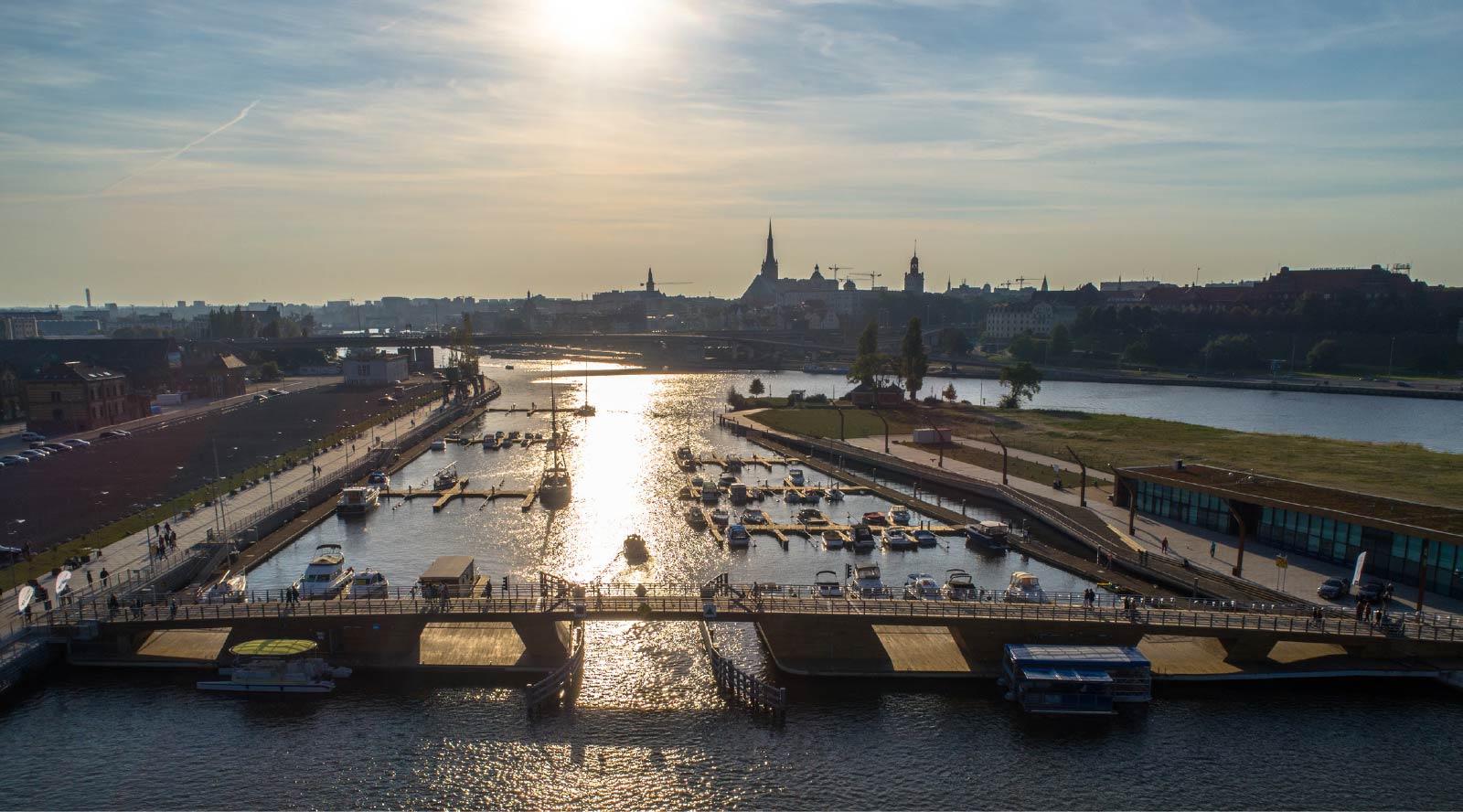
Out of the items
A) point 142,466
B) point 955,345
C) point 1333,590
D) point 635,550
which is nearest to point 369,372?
point 142,466

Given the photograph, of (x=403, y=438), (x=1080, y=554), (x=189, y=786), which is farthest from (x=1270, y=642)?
(x=403, y=438)

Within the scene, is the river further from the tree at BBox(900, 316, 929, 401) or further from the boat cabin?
the tree at BBox(900, 316, 929, 401)

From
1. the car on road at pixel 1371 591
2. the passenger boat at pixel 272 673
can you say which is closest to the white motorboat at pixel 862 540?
the car on road at pixel 1371 591

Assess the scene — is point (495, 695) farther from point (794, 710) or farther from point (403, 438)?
point (403, 438)

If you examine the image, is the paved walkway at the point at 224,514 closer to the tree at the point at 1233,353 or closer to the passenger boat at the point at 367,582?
the passenger boat at the point at 367,582

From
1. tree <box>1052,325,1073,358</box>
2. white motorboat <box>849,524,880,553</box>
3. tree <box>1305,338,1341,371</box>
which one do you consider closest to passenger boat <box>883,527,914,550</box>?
white motorboat <box>849,524,880,553</box>

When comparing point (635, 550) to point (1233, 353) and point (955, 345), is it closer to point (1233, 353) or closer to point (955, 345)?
point (955, 345)
